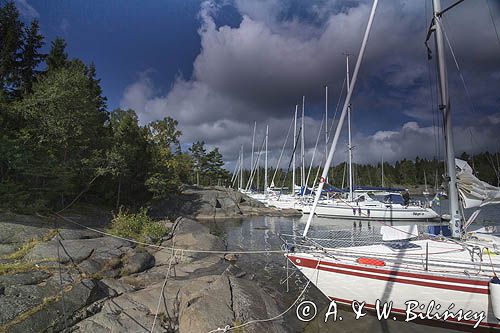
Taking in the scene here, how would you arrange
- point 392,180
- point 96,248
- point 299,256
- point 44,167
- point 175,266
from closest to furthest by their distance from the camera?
point 299,256 < point 96,248 < point 175,266 < point 44,167 < point 392,180

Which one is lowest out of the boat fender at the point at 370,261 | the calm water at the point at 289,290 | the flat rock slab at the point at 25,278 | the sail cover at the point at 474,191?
the calm water at the point at 289,290

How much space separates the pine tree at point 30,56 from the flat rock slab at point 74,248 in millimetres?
21955

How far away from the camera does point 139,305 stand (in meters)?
8.98

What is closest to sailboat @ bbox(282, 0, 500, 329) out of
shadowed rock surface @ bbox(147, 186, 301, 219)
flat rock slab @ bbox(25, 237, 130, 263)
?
flat rock slab @ bbox(25, 237, 130, 263)

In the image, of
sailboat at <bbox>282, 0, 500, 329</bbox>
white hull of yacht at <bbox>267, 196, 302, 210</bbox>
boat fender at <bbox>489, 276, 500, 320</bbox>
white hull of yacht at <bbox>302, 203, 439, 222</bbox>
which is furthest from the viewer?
white hull of yacht at <bbox>267, 196, 302, 210</bbox>

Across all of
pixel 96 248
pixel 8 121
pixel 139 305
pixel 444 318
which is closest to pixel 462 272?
pixel 444 318

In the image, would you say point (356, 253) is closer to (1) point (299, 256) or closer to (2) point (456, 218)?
(1) point (299, 256)

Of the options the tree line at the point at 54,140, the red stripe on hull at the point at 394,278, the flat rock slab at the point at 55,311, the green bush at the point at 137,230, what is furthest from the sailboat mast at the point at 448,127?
the tree line at the point at 54,140

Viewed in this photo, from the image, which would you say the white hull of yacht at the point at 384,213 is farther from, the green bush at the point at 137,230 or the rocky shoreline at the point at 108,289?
the green bush at the point at 137,230

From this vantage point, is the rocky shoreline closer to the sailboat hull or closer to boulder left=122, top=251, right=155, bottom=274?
boulder left=122, top=251, right=155, bottom=274

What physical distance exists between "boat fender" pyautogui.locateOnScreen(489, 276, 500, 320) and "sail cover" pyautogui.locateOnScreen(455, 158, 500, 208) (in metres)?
4.43

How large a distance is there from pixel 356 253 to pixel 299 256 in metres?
2.11

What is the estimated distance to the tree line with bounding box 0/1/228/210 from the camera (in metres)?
18.6

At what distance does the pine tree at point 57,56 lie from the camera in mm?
29409
